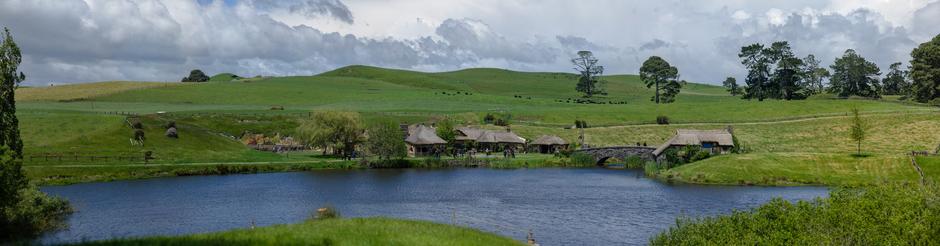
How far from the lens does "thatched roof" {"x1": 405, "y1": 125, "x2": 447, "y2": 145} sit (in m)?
115

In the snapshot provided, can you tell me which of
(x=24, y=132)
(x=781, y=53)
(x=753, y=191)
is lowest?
(x=753, y=191)

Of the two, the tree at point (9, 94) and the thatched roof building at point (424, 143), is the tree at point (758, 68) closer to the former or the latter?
the thatched roof building at point (424, 143)

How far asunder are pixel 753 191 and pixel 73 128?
8762cm

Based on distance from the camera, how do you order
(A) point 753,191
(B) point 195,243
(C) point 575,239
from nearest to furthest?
(B) point 195,243
(C) point 575,239
(A) point 753,191

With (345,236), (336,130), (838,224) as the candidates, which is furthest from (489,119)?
(345,236)

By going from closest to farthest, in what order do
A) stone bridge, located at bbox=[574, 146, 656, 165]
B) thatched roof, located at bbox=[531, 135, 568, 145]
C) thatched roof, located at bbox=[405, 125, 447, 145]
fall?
1. stone bridge, located at bbox=[574, 146, 656, 165]
2. thatched roof, located at bbox=[405, 125, 447, 145]
3. thatched roof, located at bbox=[531, 135, 568, 145]

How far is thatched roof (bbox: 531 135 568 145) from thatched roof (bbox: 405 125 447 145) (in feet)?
55.5

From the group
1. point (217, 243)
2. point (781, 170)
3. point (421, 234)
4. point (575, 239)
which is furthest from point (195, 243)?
point (781, 170)

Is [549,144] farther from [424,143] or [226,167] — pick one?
[226,167]

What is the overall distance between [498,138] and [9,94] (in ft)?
278

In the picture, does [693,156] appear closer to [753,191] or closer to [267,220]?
[753,191]

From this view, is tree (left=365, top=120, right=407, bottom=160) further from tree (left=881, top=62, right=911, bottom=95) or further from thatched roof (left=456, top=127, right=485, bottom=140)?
tree (left=881, top=62, right=911, bottom=95)

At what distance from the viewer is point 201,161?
93.7 metres

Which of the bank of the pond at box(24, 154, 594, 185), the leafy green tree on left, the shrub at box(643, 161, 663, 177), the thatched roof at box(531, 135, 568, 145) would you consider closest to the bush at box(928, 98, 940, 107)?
the thatched roof at box(531, 135, 568, 145)
